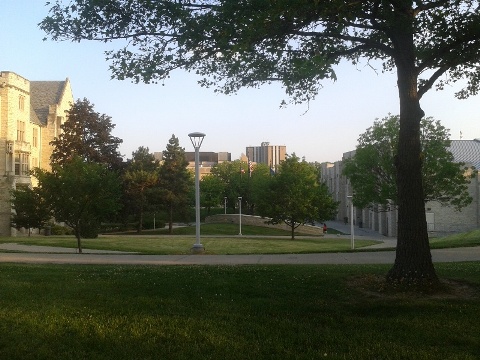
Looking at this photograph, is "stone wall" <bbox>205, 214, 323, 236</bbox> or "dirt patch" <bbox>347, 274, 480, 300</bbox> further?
"stone wall" <bbox>205, 214, 323, 236</bbox>

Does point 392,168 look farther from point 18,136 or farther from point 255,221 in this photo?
point 18,136

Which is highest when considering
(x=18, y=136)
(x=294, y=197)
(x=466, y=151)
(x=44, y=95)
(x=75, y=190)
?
(x=44, y=95)

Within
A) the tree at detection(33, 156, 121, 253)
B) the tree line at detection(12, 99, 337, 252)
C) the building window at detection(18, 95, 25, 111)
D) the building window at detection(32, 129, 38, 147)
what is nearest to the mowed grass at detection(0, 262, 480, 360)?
the tree at detection(33, 156, 121, 253)

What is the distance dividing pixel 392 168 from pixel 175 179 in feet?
109

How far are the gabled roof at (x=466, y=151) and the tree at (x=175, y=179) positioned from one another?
96.5 feet

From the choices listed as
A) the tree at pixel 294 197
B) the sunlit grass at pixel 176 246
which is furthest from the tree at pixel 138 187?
the sunlit grass at pixel 176 246

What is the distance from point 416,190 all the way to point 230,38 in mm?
4074

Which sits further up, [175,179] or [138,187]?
[175,179]

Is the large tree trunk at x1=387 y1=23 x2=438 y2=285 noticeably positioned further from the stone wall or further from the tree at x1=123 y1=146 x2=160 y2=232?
the tree at x1=123 y1=146 x2=160 y2=232

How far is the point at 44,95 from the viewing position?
63188 millimetres

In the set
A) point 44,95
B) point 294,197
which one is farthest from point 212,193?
point 294,197

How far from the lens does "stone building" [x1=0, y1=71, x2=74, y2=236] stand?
46781mm

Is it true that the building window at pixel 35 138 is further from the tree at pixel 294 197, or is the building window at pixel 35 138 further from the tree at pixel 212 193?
the tree at pixel 212 193

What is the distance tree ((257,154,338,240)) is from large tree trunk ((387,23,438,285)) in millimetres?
38422
